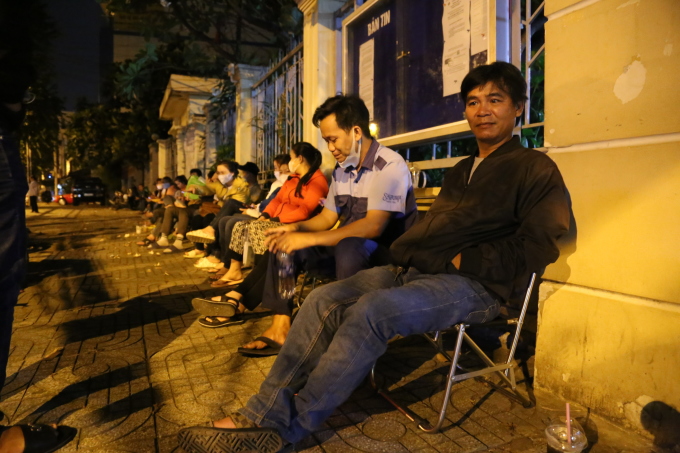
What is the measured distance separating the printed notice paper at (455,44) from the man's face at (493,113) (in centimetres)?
145

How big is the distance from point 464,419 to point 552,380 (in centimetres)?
54

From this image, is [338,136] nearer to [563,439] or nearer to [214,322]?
[214,322]

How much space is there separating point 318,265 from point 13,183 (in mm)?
1741

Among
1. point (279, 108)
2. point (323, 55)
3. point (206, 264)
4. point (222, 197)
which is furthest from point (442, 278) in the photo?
point (279, 108)

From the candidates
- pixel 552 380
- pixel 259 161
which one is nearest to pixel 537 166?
pixel 552 380

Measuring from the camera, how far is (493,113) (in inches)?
94.2

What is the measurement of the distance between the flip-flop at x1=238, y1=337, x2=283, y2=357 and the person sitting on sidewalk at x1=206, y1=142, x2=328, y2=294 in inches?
25.0

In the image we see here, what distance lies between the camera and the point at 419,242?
7.85 ft

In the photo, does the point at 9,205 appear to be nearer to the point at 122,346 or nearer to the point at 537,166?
the point at 122,346

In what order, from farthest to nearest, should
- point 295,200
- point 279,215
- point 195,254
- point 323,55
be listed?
point 195,254 → point 323,55 → point 279,215 → point 295,200

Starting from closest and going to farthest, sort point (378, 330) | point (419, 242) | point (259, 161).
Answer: point (378, 330)
point (419, 242)
point (259, 161)

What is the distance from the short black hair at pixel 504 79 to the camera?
2.38 m

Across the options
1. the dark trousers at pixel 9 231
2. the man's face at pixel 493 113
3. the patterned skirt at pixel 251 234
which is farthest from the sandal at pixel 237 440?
the patterned skirt at pixel 251 234

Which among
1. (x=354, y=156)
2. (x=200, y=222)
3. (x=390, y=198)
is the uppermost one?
(x=354, y=156)
